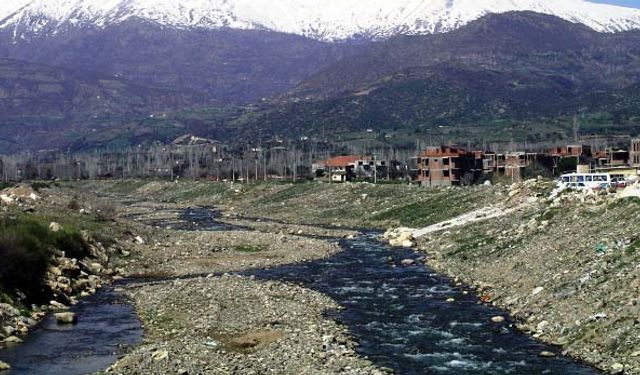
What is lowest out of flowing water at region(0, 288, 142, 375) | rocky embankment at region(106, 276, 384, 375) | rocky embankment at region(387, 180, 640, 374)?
flowing water at region(0, 288, 142, 375)

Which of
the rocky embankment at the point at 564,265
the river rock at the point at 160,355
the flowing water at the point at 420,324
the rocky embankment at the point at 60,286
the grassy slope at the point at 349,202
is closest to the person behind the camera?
the flowing water at the point at 420,324

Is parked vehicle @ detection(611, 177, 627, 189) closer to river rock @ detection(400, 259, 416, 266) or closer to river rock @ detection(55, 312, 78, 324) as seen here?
river rock @ detection(400, 259, 416, 266)

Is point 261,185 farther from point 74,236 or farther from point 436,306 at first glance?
point 436,306

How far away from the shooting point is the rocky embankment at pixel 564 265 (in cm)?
3841

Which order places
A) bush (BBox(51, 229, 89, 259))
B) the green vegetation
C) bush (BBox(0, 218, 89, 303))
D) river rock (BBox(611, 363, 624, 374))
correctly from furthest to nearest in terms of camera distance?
1. the green vegetation
2. bush (BBox(51, 229, 89, 259))
3. bush (BBox(0, 218, 89, 303))
4. river rock (BBox(611, 363, 624, 374))

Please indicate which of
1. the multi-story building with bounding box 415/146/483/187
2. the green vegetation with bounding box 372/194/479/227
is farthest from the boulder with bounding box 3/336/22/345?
the multi-story building with bounding box 415/146/483/187

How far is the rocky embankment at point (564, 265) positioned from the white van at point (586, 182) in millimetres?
4474

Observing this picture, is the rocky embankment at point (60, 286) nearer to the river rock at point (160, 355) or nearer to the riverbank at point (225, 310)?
the riverbank at point (225, 310)

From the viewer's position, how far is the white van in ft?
282

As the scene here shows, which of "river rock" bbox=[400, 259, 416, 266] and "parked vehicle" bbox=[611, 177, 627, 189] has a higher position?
"parked vehicle" bbox=[611, 177, 627, 189]

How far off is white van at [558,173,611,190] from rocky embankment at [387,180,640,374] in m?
4.47

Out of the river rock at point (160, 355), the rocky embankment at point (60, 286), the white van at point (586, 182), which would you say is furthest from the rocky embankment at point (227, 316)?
the white van at point (586, 182)

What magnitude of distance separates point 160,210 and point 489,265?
98.6 meters

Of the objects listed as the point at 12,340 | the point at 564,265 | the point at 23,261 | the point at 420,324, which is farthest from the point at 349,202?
the point at 12,340
